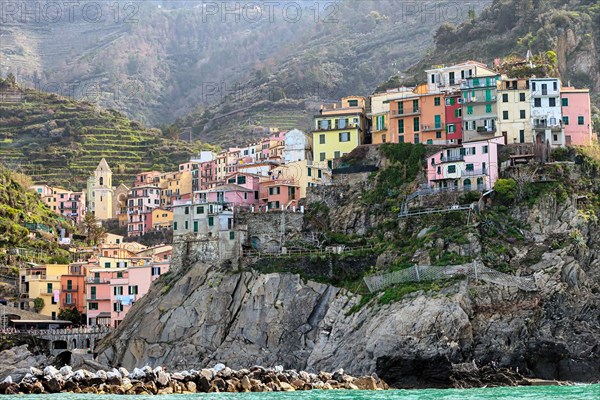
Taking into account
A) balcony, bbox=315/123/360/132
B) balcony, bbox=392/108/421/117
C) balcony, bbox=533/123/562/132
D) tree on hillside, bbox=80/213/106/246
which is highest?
balcony, bbox=392/108/421/117

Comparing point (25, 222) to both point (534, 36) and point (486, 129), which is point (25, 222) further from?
point (534, 36)

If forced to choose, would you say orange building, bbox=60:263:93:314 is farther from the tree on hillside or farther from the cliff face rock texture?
the tree on hillside

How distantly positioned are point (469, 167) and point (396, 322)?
16.7m

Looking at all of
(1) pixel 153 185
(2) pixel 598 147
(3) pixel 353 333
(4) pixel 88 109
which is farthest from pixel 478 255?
(4) pixel 88 109

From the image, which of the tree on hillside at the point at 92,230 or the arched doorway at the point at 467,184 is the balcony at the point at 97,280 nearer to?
the tree on hillside at the point at 92,230

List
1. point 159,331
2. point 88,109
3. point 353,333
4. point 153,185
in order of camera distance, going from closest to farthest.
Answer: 1. point 353,333
2. point 159,331
3. point 153,185
4. point 88,109

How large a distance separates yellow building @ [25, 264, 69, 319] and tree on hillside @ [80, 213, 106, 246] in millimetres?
19910

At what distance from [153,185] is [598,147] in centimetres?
6783

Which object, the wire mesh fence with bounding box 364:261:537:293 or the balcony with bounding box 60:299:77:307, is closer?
the wire mesh fence with bounding box 364:261:537:293

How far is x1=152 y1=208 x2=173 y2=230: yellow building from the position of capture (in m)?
136

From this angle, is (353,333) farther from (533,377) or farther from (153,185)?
(153,185)

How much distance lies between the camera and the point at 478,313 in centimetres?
7925

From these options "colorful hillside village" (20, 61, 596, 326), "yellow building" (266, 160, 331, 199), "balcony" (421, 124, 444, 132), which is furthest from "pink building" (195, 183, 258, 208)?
"balcony" (421, 124, 444, 132)

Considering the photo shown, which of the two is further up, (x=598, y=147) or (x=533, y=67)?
(x=533, y=67)
